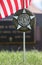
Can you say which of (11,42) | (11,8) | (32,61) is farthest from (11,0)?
(11,42)

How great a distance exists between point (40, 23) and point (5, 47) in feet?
5.69

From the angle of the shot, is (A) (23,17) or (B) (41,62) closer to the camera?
(A) (23,17)

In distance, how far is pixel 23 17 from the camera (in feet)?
17.1

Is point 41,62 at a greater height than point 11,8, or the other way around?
point 11,8

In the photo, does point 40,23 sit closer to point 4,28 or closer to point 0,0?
point 4,28

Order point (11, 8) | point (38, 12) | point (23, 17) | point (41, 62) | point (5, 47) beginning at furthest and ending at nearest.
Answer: point (38, 12), point (5, 47), point (11, 8), point (41, 62), point (23, 17)

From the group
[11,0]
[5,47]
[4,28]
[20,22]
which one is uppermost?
[11,0]

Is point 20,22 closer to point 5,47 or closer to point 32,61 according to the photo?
point 32,61

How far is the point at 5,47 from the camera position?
413 inches

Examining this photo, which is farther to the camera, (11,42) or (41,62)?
(11,42)

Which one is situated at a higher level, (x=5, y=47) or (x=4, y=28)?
(x=4, y=28)

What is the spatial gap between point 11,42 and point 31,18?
537 cm

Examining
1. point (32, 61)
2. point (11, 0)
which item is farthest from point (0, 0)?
point (32, 61)

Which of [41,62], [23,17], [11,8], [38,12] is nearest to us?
[23,17]
